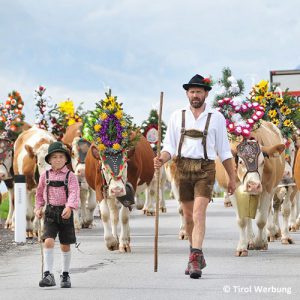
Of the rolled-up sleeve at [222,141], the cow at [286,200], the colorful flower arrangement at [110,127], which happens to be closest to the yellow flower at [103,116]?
the colorful flower arrangement at [110,127]

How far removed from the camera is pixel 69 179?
10398 mm

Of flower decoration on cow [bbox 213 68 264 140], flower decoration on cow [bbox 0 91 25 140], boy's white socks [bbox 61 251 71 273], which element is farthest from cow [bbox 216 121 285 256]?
flower decoration on cow [bbox 0 91 25 140]

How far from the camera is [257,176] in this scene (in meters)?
13.5

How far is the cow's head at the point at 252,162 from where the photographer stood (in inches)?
531

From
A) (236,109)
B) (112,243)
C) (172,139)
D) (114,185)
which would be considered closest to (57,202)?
(172,139)

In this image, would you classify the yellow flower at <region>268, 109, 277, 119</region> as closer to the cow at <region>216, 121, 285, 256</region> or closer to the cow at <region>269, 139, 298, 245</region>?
the cow at <region>269, 139, 298, 245</region>

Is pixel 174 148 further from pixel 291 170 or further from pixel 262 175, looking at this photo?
pixel 291 170

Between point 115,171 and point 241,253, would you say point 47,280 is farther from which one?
point 115,171

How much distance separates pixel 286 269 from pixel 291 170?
20.9 feet

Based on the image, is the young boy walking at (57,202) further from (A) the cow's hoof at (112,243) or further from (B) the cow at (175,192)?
(B) the cow at (175,192)

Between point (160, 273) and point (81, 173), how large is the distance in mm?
7134

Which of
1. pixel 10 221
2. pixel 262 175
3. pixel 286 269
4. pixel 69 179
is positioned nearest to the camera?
pixel 69 179

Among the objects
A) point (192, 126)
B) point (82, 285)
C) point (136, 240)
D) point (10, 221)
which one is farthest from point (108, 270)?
point (10, 221)

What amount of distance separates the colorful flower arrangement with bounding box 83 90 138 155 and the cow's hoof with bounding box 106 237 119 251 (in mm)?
1268
